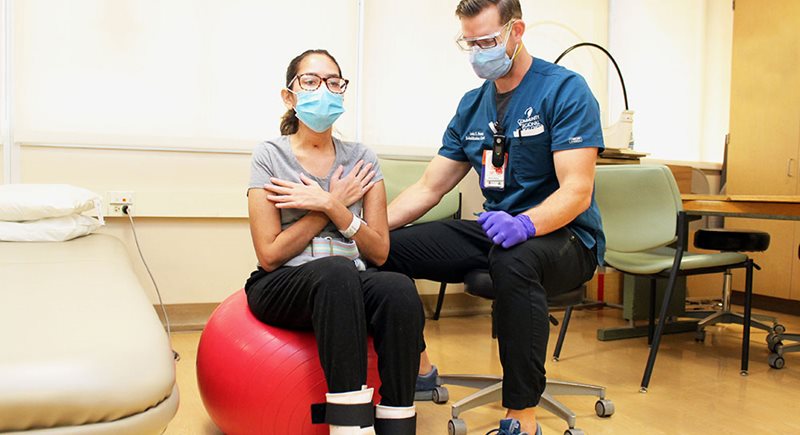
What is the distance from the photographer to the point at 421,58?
331cm

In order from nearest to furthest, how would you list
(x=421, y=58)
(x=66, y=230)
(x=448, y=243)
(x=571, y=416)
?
1. (x=571, y=416)
2. (x=448, y=243)
3. (x=66, y=230)
4. (x=421, y=58)

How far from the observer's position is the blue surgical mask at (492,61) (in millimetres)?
1745

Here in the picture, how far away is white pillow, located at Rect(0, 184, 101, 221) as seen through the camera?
1.98 m

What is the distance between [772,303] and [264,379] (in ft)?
11.6

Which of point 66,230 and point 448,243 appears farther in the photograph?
point 66,230

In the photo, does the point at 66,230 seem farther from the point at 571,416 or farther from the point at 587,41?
the point at 587,41

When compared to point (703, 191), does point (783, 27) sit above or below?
above

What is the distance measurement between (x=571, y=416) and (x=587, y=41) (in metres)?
2.69

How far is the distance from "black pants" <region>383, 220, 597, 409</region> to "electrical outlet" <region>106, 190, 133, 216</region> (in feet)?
4.41

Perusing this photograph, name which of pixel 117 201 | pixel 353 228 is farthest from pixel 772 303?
pixel 117 201

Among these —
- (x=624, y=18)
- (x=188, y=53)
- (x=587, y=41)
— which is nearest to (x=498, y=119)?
(x=188, y=53)

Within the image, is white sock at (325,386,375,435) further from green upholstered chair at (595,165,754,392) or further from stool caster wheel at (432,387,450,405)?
green upholstered chair at (595,165,754,392)

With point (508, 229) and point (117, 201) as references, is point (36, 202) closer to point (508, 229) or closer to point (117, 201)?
point (117, 201)

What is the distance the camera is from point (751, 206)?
2301mm
